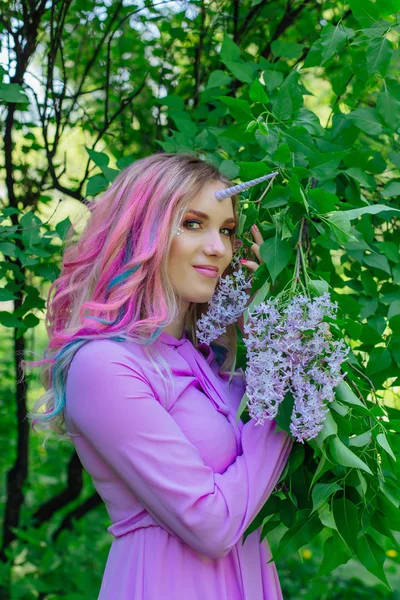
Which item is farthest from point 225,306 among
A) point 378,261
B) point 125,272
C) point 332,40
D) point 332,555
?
point 332,40

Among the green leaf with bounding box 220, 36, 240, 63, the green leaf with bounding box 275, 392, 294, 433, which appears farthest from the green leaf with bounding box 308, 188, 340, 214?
the green leaf with bounding box 220, 36, 240, 63

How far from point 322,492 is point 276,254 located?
471 mm

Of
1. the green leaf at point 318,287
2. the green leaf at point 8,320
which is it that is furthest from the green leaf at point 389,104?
the green leaf at point 8,320

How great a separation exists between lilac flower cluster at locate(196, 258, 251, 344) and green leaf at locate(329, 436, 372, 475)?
0.39 m

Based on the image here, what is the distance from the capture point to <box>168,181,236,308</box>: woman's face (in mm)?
1570

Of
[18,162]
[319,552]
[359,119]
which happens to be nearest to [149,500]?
[359,119]

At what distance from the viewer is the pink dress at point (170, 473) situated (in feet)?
4.50

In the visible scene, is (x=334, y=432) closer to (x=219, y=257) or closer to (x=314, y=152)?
(x=219, y=257)

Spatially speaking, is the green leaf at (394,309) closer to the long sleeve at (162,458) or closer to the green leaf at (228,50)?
the long sleeve at (162,458)

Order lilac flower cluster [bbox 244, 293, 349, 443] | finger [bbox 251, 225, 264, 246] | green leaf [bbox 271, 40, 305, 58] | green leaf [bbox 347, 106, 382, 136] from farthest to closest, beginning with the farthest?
green leaf [bbox 271, 40, 305, 58] → green leaf [bbox 347, 106, 382, 136] → finger [bbox 251, 225, 264, 246] → lilac flower cluster [bbox 244, 293, 349, 443]

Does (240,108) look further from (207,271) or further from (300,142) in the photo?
(207,271)

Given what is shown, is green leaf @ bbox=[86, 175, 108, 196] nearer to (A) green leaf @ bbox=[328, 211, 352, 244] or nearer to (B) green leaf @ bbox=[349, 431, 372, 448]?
(A) green leaf @ bbox=[328, 211, 352, 244]

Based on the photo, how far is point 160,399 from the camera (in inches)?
58.5

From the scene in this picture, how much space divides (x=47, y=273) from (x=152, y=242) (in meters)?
0.63
